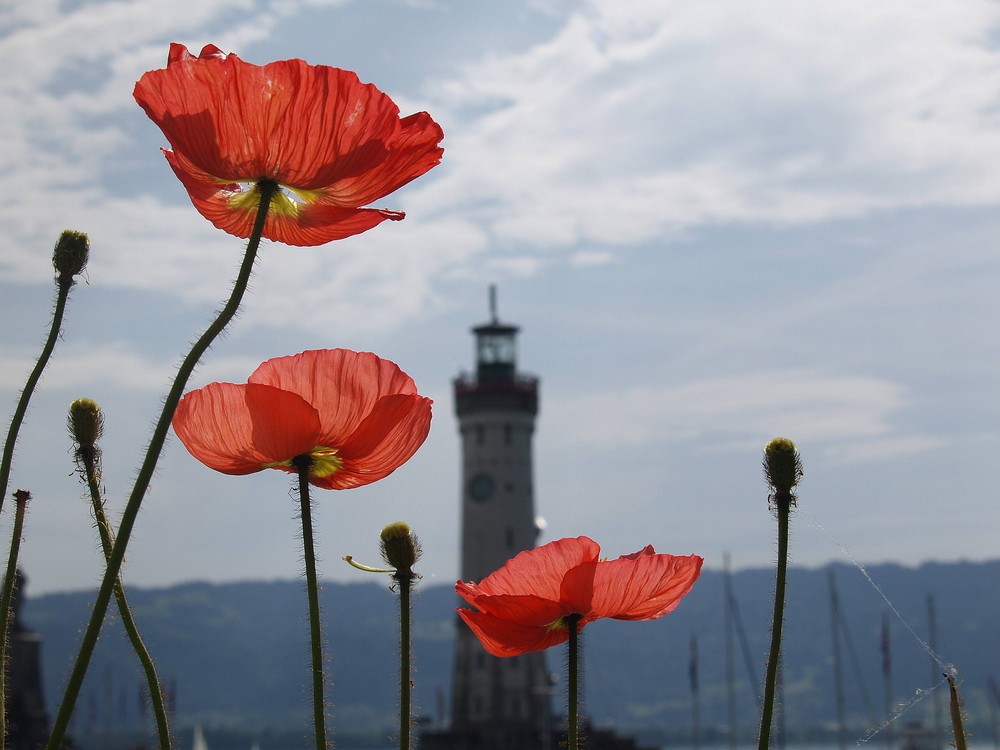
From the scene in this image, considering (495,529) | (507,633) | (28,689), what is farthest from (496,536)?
(507,633)

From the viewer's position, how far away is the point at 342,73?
4.25 ft

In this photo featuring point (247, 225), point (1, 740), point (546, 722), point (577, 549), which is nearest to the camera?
point (1, 740)

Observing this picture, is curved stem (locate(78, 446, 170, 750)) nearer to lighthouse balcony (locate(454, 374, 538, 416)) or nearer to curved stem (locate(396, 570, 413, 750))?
curved stem (locate(396, 570, 413, 750))

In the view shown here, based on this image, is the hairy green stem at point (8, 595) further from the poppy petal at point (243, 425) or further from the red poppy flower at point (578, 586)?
the red poppy flower at point (578, 586)

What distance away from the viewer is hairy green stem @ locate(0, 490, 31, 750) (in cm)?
127

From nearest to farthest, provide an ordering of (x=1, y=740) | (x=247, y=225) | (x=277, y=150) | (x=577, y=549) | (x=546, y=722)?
(x=1, y=740) → (x=277, y=150) → (x=577, y=549) → (x=247, y=225) → (x=546, y=722)

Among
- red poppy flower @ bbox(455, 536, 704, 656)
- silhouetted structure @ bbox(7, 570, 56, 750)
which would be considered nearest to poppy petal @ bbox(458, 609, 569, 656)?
red poppy flower @ bbox(455, 536, 704, 656)

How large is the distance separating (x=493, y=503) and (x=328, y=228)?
62270 millimetres

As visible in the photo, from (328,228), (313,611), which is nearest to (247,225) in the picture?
(328,228)

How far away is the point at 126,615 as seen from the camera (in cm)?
133

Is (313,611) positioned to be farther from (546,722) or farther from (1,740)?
(546,722)

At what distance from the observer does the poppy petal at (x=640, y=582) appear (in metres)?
1.45

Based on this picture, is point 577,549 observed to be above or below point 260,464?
below

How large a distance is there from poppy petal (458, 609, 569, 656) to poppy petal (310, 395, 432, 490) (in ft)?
0.63
